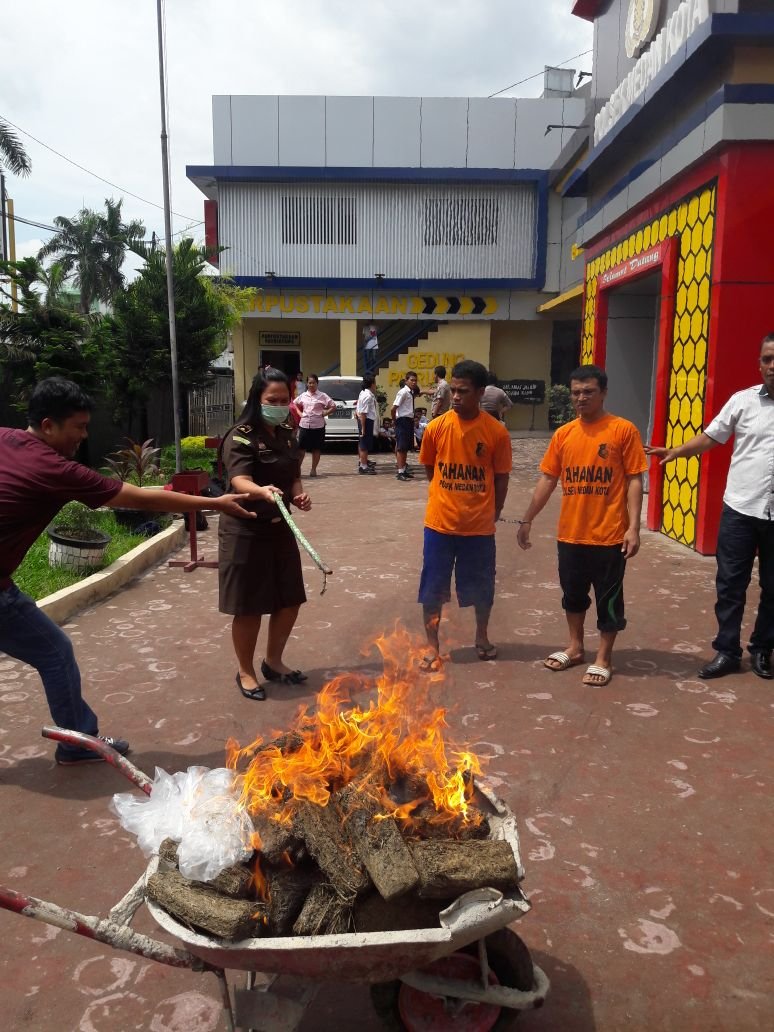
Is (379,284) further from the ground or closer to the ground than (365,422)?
further from the ground

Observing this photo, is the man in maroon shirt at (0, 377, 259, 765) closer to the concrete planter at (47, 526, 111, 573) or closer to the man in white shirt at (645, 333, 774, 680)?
the man in white shirt at (645, 333, 774, 680)

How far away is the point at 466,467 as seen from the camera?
5.12 metres

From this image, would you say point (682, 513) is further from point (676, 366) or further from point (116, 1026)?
point (116, 1026)

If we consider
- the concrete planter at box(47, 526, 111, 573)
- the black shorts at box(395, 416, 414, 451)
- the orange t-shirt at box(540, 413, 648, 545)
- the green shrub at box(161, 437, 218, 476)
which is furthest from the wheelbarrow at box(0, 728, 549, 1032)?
the black shorts at box(395, 416, 414, 451)

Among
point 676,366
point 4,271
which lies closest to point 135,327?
point 4,271

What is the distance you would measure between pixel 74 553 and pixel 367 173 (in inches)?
803

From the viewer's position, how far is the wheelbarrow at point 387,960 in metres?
1.94

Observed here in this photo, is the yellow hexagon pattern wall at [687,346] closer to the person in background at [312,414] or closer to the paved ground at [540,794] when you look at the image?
the paved ground at [540,794]

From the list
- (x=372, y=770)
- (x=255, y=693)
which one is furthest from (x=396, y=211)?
(x=372, y=770)

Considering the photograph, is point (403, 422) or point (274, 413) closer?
point (274, 413)

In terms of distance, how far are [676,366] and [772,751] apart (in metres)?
5.69

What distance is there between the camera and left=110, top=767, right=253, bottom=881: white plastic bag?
219cm

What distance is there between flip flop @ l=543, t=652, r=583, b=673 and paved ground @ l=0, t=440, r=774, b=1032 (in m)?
0.07

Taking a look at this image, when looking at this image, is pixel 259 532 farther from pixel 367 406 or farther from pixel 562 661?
pixel 367 406
